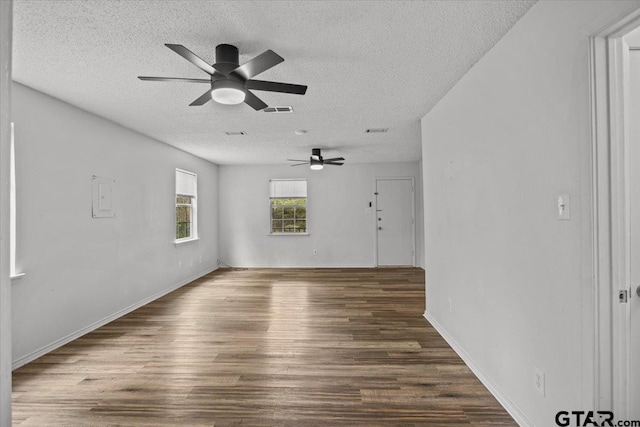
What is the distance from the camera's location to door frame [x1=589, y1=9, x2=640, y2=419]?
139 cm

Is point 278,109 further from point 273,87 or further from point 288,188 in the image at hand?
point 288,188

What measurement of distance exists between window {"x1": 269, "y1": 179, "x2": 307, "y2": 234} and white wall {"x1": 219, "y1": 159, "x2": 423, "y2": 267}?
5.1 inches

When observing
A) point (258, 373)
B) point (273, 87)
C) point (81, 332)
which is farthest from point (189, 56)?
point (81, 332)

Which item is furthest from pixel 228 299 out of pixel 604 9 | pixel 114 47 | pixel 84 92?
pixel 604 9

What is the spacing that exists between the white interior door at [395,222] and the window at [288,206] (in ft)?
5.69

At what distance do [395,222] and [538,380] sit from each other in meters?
5.70

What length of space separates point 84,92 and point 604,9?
12.4 ft

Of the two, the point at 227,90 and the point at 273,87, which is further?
the point at 273,87

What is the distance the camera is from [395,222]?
7457mm

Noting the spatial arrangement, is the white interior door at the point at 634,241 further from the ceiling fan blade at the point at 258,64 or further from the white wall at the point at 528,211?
the ceiling fan blade at the point at 258,64

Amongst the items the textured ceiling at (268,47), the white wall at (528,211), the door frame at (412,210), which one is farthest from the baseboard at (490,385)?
the door frame at (412,210)

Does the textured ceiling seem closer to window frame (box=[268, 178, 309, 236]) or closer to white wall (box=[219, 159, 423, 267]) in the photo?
white wall (box=[219, 159, 423, 267])

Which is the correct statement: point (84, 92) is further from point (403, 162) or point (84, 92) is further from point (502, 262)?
point (403, 162)

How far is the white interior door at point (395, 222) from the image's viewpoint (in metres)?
7.44
